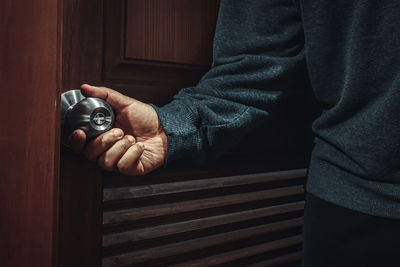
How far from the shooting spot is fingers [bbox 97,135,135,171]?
19.4 inches

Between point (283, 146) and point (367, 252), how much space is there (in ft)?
1.03

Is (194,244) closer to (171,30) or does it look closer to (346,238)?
(346,238)

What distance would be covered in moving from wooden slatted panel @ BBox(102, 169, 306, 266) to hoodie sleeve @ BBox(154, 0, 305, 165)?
0.11 meters

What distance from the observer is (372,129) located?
0.51 meters

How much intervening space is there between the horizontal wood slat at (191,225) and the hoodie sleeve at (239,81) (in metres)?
0.15

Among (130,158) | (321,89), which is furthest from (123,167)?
(321,89)

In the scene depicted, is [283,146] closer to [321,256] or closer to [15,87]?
[321,256]

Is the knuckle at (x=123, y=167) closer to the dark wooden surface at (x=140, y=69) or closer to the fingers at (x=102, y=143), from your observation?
the fingers at (x=102, y=143)

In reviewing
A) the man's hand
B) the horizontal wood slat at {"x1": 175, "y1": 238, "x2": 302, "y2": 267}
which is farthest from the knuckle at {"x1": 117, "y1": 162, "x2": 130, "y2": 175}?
the horizontal wood slat at {"x1": 175, "y1": 238, "x2": 302, "y2": 267}

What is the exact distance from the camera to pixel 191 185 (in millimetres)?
664

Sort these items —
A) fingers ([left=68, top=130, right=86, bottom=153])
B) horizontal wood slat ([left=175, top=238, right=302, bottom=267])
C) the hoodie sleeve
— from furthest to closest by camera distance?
1. horizontal wood slat ([left=175, top=238, right=302, bottom=267])
2. the hoodie sleeve
3. fingers ([left=68, top=130, right=86, bottom=153])

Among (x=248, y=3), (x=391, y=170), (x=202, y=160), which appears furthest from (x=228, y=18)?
(x=391, y=170)

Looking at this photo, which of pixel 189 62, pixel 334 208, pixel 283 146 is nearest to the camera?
pixel 334 208

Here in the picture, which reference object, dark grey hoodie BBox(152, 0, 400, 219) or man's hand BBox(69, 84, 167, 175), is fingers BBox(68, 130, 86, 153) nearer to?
man's hand BBox(69, 84, 167, 175)
